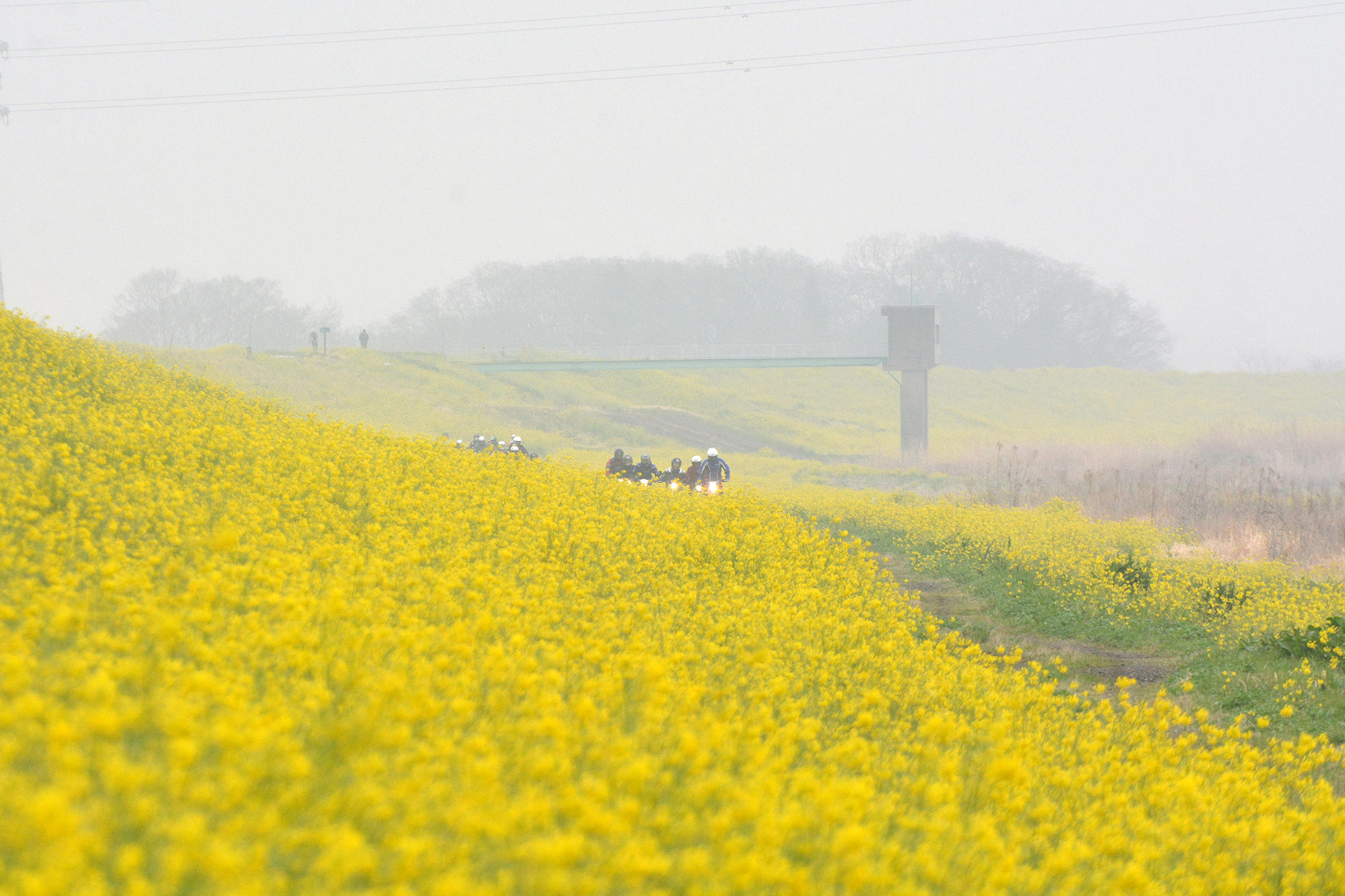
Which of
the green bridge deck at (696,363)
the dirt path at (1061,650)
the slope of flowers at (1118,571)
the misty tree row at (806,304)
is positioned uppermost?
the misty tree row at (806,304)

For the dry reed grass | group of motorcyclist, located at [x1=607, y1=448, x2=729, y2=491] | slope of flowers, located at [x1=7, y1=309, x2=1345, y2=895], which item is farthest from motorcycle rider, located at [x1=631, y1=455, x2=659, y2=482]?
slope of flowers, located at [x1=7, y1=309, x2=1345, y2=895]

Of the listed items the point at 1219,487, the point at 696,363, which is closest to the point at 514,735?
the point at 1219,487

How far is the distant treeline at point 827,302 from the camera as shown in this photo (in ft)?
293

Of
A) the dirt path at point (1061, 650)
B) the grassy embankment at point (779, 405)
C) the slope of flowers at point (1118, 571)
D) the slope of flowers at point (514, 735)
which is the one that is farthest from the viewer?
the grassy embankment at point (779, 405)

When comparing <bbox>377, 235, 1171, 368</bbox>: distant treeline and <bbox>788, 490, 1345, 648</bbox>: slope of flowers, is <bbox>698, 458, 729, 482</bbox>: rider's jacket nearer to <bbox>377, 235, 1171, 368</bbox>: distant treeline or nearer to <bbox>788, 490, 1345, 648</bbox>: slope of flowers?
<bbox>788, 490, 1345, 648</bbox>: slope of flowers

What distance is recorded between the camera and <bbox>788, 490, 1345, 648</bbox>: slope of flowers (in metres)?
10.1

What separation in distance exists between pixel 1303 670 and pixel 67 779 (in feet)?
27.9

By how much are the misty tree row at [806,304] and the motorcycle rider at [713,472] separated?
67.8 metres

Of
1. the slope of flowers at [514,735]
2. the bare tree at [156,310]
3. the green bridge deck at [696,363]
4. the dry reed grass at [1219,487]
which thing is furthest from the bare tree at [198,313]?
the slope of flowers at [514,735]

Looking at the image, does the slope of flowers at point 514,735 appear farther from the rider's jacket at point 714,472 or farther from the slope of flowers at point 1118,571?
the rider's jacket at point 714,472

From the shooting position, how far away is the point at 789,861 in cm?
290

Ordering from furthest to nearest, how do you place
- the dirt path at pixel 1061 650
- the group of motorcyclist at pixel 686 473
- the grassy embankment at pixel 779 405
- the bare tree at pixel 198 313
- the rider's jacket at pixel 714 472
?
1. the bare tree at pixel 198 313
2. the grassy embankment at pixel 779 405
3. the rider's jacket at pixel 714 472
4. the group of motorcyclist at pixel 686 473
5. the dirt path at pixel 1061 650

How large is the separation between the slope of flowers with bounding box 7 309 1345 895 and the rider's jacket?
11.6 meters

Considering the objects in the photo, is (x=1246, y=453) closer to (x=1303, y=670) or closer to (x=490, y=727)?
(x=1303, y=670)
